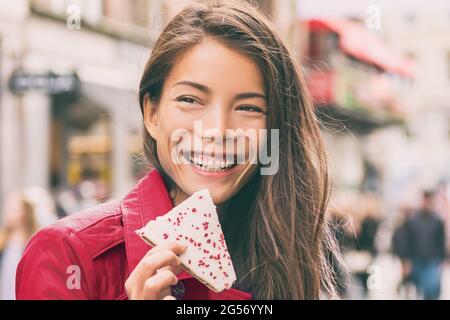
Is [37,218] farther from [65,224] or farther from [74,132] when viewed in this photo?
[65,224]

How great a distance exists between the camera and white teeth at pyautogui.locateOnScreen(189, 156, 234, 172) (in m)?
1.68

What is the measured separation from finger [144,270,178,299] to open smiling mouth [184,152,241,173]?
0.31 metres

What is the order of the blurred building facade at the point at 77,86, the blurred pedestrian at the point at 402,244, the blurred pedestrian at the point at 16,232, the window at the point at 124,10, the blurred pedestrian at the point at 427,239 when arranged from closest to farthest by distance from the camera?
the blurred building facade at the point at 77,86 < the window at the point at 124,10 < the blurred pedestrian at the point at 16,232 < the blurred pedestrian at the point at 427,239 < the blurred pedestrian at the point at 402,244

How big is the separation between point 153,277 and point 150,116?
41cm

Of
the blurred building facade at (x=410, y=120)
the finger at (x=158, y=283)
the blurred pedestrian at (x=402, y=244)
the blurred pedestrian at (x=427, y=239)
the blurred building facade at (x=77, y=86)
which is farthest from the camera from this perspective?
the blurred pedestrian at (x=402, y=244)

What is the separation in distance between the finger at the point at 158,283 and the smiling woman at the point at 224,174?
0.24ft

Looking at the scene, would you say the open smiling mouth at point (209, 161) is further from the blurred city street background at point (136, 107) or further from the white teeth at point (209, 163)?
the blurred city street background at point (136, 107)

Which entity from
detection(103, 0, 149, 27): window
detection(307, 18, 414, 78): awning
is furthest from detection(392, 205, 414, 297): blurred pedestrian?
detection(103, 0, 149, 27): window

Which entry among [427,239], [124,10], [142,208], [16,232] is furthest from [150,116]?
[427,239]

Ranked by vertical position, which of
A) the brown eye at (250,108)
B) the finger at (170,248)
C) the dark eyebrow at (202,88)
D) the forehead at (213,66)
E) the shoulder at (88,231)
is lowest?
the finger at (170,248)

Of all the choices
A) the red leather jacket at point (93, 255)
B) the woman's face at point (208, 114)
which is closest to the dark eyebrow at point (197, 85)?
the woman's face at point (208, 114)

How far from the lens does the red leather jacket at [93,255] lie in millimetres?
1514

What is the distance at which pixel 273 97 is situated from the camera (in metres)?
1.70
